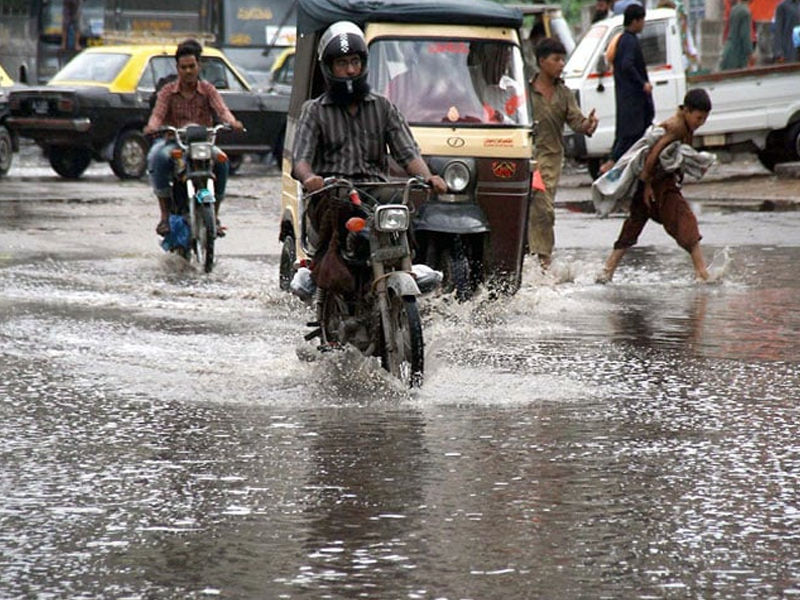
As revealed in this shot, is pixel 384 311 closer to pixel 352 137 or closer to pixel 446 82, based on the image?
pixel 352 137

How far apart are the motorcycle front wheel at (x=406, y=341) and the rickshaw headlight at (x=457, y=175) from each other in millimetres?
3106

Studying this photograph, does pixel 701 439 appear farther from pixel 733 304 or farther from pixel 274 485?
pixel 733 304

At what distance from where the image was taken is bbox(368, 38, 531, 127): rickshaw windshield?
1191 cm

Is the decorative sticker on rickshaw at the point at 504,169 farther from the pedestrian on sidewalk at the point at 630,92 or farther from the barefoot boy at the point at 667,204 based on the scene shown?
the pedestrian on sidewalk at the point at 630,92

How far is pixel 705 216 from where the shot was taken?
749 inches

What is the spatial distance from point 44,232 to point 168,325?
6.52m

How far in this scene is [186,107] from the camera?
14.6 meters

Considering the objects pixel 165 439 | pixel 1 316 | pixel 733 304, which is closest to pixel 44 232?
pixel 1 316

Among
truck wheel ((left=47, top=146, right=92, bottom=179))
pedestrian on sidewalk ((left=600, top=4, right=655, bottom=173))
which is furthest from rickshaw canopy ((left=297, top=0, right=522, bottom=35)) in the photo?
truck wheel ((left=47, top=146, right=92, bottom=179))

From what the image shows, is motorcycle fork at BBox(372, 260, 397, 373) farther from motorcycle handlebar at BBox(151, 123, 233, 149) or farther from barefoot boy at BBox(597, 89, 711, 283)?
motorcycle handlebar at BBox(151, 123, 233, 149)

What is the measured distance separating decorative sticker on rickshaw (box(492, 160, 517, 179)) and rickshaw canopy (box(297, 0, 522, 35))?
999mm

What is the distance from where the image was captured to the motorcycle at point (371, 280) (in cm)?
838

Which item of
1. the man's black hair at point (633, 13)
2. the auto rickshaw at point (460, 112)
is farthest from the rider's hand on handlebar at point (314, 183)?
the man's black hair at point (633, 13)

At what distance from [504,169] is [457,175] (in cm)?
35
